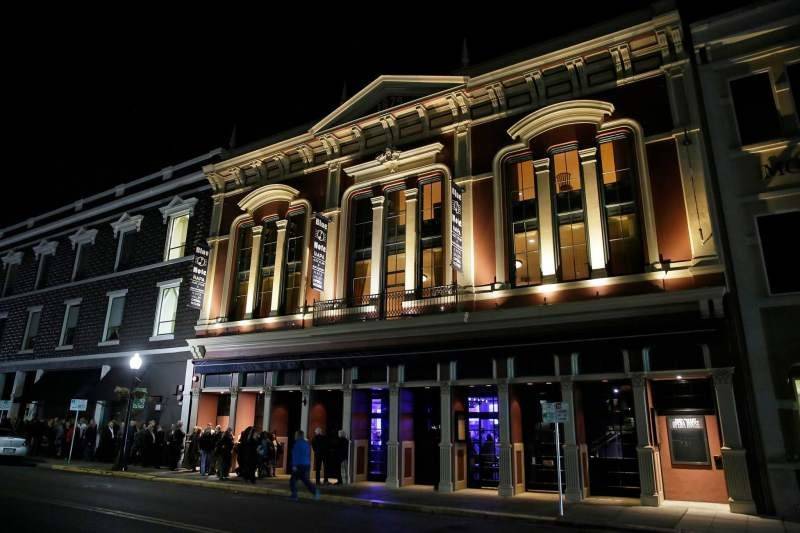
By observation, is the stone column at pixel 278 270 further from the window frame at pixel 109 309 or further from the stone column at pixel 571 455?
the stone column at pixel 571 455

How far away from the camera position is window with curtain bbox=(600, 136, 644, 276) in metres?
14.2

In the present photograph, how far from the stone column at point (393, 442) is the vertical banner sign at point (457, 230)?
4319 mm

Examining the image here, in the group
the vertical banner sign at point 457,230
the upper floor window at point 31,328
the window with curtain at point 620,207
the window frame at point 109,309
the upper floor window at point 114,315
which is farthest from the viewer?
the upper floor window at point 31,328

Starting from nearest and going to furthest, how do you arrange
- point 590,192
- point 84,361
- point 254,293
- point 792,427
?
1. point 792,427
2. point 590,192
3. point 254,293
4. point 84,361

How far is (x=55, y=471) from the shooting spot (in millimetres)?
19078

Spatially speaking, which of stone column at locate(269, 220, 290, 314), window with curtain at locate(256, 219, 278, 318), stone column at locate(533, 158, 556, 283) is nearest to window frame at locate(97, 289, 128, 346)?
window with curtain at locate(256, 219, 278, 318)

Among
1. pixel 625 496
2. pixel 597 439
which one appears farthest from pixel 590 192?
pixel 625 496

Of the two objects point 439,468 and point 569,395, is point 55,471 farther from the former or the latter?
point 569,395

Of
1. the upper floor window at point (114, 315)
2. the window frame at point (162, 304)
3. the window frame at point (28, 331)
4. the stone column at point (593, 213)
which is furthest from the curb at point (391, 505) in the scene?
the window frame at point (28, 331)

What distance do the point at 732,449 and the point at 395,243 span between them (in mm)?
11133

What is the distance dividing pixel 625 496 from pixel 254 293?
47.4 feet

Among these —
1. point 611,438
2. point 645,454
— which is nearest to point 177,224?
point 611,438

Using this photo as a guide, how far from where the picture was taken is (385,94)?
63.1ft

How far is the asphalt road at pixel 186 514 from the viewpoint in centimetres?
880
